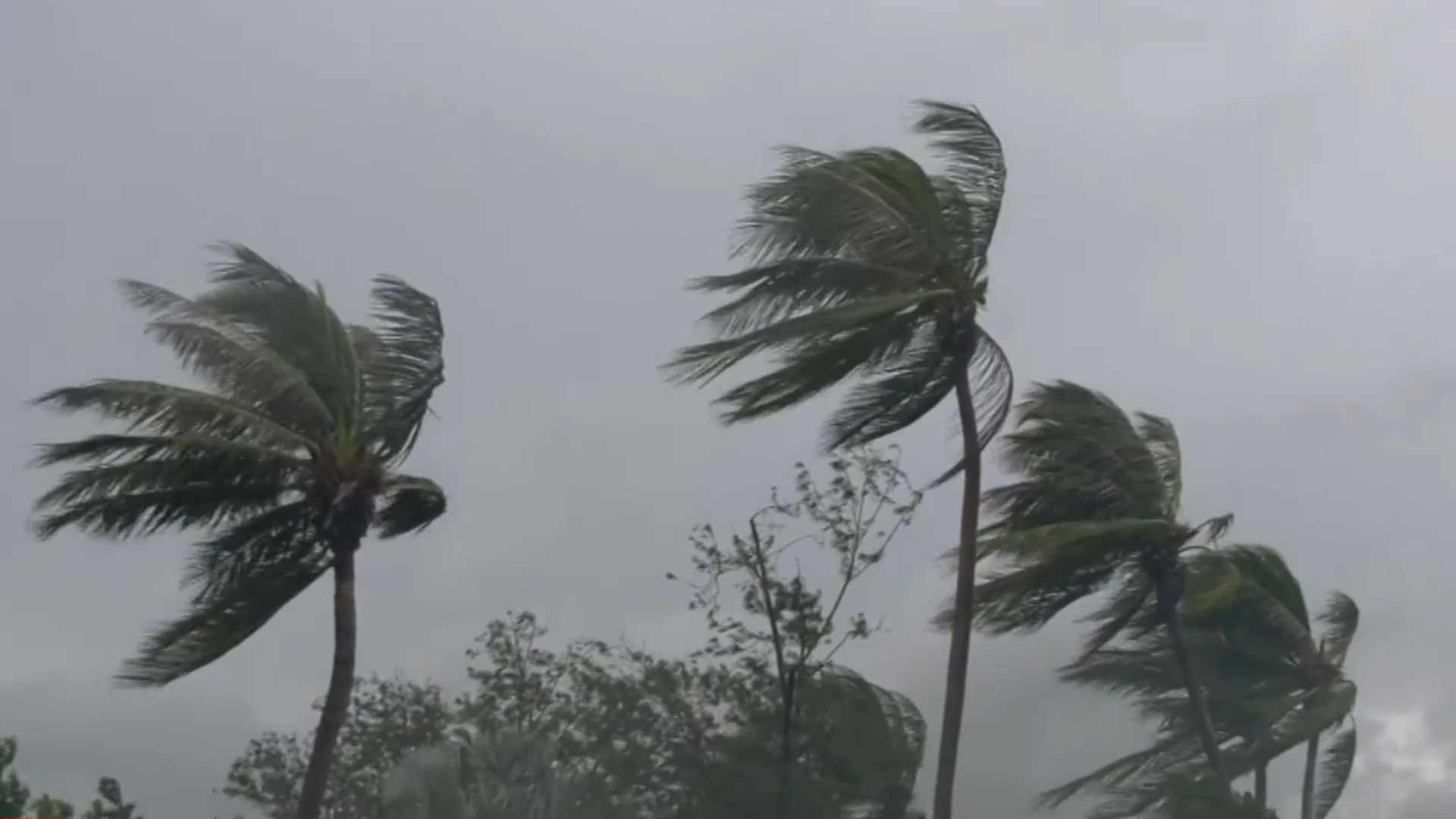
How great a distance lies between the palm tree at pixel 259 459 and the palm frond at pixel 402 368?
20 mm

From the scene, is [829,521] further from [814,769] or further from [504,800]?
[504,800]

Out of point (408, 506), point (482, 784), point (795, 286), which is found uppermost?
point (795, 286)

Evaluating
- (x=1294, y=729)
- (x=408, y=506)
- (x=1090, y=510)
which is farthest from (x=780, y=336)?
(x=1294, y=729)

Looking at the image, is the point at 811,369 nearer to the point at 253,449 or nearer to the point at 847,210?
the point at 847,210

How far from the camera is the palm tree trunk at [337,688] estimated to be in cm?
1670

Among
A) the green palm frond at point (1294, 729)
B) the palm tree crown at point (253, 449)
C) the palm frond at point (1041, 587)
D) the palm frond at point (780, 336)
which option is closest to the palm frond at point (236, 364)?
the palm tree crown at point (253, 449)

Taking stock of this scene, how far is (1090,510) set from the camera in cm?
2248

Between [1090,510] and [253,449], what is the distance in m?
10.8

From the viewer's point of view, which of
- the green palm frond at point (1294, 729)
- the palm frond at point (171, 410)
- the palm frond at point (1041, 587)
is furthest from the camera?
the green palm frond at point (1294, 729)

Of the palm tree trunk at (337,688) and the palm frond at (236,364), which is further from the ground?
the palm frond at (236,364)

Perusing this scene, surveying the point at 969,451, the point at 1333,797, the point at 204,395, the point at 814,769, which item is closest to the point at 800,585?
the point at 814,769

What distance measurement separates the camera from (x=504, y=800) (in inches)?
698

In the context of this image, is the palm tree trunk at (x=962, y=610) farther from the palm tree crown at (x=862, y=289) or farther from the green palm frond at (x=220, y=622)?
the green palm frond at (x=220, y=622)

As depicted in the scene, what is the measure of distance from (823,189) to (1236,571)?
862 centimetres
